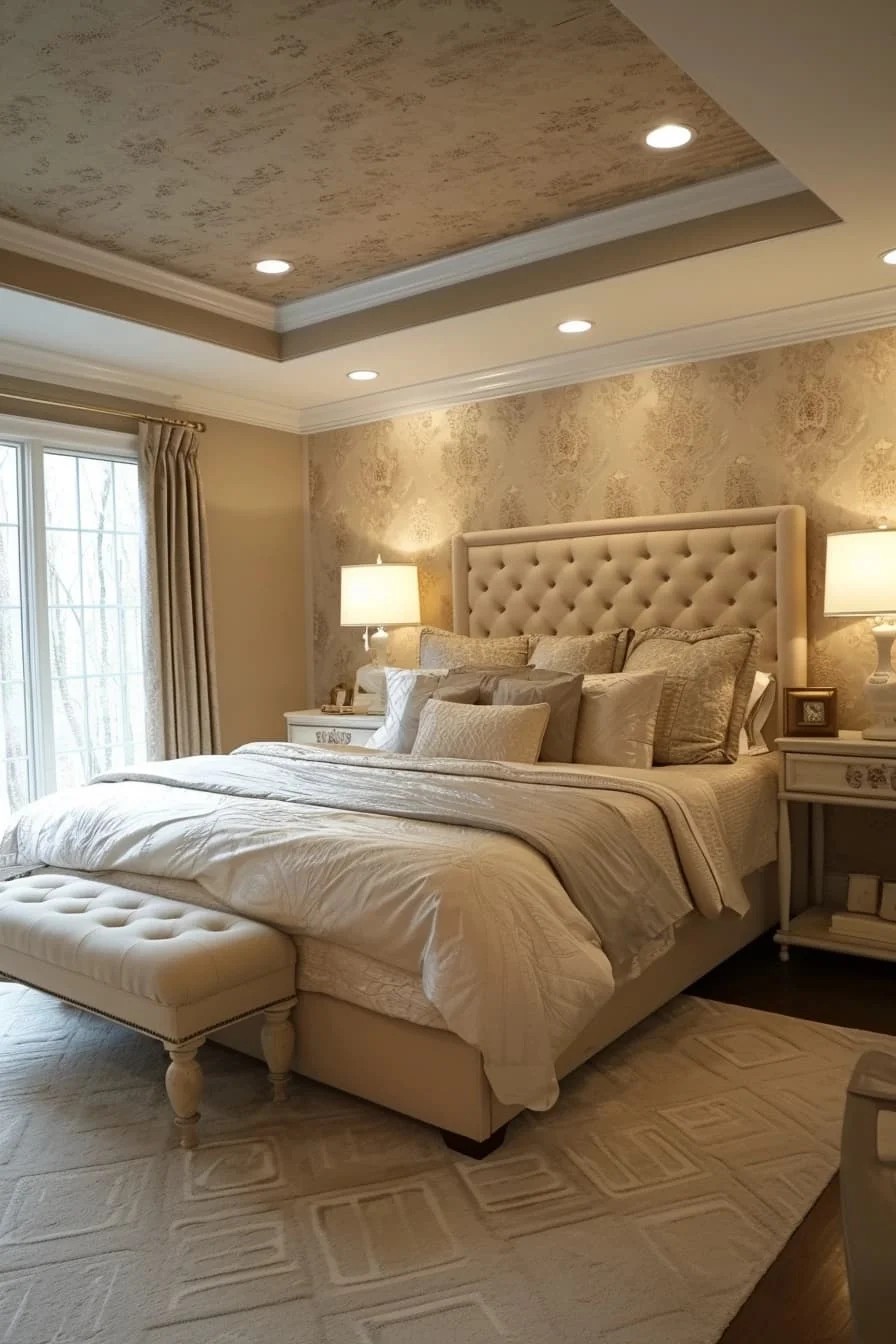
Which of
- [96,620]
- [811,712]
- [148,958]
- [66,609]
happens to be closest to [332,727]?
[96,620]

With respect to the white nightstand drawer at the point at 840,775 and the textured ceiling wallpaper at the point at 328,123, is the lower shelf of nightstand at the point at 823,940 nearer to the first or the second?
the white nightstand drawer at the point at 840,775

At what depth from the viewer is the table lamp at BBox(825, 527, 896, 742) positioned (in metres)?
3.49

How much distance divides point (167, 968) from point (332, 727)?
269 cm

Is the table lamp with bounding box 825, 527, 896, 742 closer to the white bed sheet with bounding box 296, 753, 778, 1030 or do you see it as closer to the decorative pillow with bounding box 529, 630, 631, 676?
the white bed sheet with bounding box 296, 753, 778, 1030

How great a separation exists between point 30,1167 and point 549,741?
2064 millimetres

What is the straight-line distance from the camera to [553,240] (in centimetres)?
366

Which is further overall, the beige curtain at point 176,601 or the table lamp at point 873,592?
the beige curtain at point 176,601

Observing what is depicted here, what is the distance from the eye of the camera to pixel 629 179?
3.26 m

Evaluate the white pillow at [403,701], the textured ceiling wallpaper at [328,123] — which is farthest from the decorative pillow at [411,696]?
the textured ceiling wallpaper at [328,123]

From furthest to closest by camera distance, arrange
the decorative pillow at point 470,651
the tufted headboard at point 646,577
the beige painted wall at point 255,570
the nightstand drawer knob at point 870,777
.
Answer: the beige painted wall at point 255,570, the decorative pillow at point 470,651, the tufted headboard at point 646,577, the nightstand drawer knob at point 870,777

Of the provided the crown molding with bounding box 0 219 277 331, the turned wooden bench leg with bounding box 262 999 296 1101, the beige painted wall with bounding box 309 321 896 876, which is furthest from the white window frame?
the turned wooden bench leg with bounding box 262 999 296 1101

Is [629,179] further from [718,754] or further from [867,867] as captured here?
[867,867]

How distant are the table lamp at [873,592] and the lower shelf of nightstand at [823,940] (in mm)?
718

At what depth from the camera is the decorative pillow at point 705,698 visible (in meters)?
3.67
